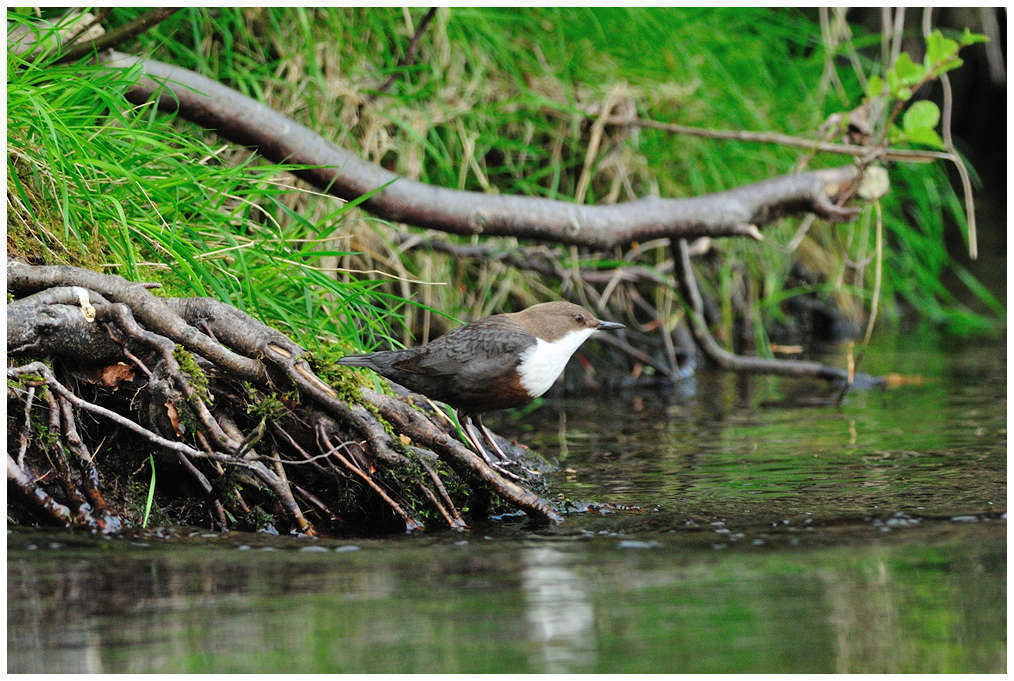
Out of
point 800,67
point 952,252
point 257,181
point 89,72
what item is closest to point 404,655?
point 257,181

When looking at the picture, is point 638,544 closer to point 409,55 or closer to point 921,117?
point 921,117

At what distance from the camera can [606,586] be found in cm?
271

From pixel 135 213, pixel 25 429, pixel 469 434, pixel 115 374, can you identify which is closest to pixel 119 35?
pixel 135 213

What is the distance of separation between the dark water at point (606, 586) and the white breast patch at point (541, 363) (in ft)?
1.30

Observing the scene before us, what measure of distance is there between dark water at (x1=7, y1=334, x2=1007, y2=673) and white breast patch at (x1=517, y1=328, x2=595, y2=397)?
40 cm

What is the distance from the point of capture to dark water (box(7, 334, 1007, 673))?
2262mm

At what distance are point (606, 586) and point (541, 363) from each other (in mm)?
1022

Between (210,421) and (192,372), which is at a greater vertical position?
(192,372)

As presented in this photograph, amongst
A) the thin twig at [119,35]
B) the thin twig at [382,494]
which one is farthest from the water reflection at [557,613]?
the thin twig at [119,35]

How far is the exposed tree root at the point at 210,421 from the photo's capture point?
3.26 metres

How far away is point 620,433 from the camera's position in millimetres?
5113

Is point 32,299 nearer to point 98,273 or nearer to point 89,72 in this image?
point 98,273

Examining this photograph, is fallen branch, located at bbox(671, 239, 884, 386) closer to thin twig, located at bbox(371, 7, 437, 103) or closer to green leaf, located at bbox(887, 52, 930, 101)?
green leaf, located at bbox(887, 52, 930, 101)

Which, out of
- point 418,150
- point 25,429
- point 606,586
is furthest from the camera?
point 418,150
